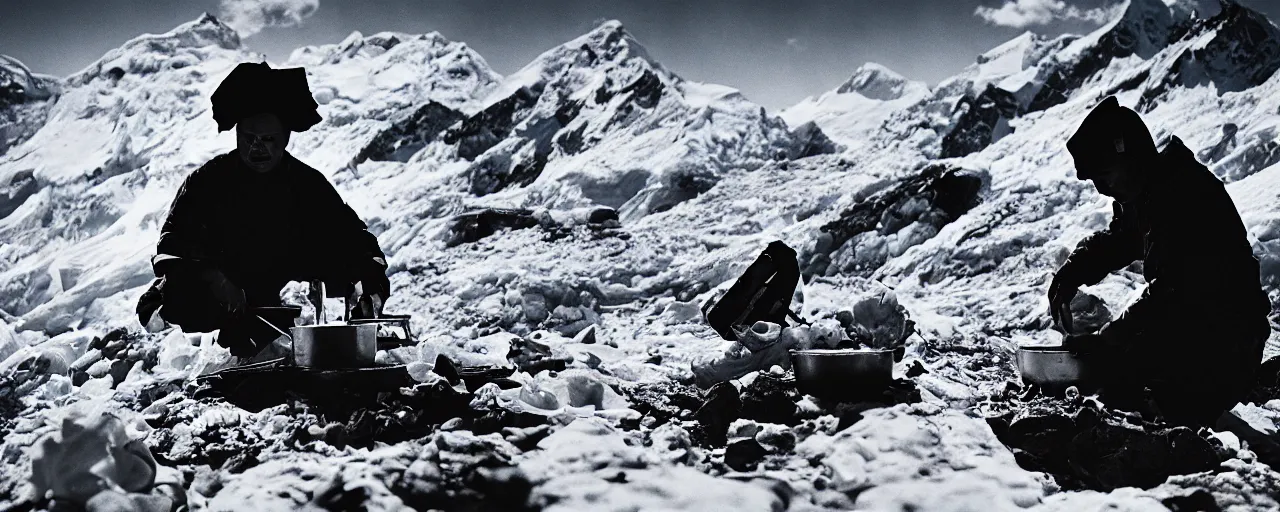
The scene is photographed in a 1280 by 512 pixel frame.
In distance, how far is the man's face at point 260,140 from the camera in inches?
94.0

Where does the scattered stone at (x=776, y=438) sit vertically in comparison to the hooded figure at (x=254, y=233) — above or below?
below

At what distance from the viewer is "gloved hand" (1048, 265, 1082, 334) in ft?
8.65

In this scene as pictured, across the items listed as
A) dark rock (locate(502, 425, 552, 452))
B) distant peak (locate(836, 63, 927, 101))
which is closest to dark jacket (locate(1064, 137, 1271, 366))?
dark rock (locate(502, 425, 552, 452))

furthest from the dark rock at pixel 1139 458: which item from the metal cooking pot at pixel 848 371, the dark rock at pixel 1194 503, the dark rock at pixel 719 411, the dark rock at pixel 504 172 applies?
the dark rock at pixel 504 172

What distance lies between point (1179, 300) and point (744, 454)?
124 cm

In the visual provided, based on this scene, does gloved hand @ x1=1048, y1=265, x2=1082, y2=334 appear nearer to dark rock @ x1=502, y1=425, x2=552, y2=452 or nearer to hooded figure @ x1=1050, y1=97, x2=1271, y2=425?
hooded figure @ x1=1050, y1=97, x2=1271, y2=425

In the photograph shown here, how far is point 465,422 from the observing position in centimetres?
210

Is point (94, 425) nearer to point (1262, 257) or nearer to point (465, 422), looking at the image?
point (465, 422)

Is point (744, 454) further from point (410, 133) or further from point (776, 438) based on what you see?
point (410, 133)

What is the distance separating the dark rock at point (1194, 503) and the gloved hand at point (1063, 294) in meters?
0.97

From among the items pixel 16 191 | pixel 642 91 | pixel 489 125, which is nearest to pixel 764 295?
pixel 642 91

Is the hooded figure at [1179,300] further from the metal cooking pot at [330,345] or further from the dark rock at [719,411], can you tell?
the metal cooking pot at [330,345]

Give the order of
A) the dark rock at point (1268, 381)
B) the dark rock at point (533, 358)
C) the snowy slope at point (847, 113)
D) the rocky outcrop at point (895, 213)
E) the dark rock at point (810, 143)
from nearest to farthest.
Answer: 1. the dark rock at point (1268, 381)
2. the dark rock at point (533, 358)
3. the rocky outcrop at point (895, 213)
4. the dark rock at point (810, 143)
5. the snowy slope at point (847, 113)

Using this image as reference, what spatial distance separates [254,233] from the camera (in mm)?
2498
